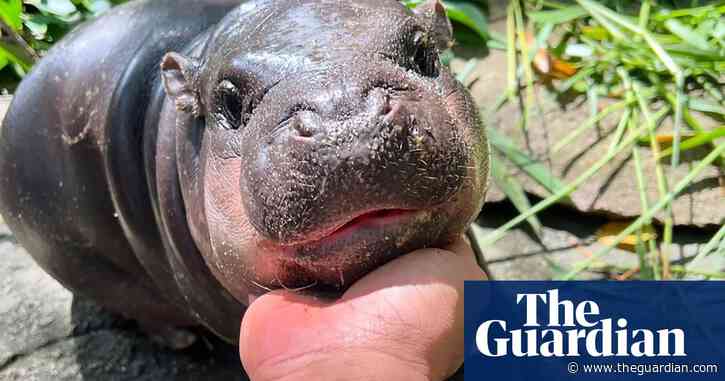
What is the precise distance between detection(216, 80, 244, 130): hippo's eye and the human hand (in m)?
0.27

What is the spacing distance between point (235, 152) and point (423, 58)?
27 cm

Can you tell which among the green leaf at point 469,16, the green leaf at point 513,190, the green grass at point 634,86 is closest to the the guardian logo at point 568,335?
the green grass at point 634,86

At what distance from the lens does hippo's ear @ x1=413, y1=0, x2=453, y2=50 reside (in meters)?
1.24

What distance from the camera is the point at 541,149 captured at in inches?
88.4

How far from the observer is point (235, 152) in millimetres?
1136

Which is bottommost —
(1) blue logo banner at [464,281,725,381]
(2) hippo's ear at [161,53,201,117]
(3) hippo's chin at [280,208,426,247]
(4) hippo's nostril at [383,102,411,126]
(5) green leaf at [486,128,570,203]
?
(5) green leaf at [486,128,570,203]

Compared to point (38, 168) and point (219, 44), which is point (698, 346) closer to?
point (219, 44)

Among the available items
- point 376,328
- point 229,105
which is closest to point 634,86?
point 229,105

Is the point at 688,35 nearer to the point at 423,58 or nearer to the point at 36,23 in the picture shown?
the point at 423,58

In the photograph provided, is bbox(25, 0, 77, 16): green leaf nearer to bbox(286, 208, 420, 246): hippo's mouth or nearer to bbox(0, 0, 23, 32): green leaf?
bbox(0, 0, 23, 32): green leaf

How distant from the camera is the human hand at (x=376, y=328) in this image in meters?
0.95

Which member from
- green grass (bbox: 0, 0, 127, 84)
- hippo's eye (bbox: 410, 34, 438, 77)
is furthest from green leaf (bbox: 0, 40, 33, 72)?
hippo's eye (bbox: 410, 34, 438, 77)

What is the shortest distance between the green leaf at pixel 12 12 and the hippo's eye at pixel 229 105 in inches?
52.2

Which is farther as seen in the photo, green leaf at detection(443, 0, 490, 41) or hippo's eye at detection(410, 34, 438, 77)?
green leaf at detection(443, 0, 490, 41)
